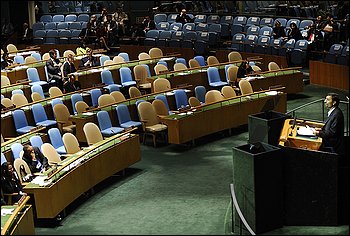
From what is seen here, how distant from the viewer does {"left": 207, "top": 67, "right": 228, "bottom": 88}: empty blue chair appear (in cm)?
1709

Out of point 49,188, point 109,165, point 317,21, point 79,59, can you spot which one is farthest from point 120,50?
point 49,188

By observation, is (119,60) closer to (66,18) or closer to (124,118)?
(124,118)

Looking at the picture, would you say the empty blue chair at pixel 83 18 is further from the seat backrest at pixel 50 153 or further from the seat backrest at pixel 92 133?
the seat backrest at pixel 50 153

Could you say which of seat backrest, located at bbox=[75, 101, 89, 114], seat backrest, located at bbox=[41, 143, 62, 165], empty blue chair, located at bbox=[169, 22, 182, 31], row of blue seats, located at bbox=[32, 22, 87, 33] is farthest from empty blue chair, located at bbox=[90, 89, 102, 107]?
row of blue seats, located at bbox=[32, 22, 87, 33]

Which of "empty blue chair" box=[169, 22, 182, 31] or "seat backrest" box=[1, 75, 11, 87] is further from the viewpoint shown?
"empty blue chair" box=[169, 22, 182, 31]

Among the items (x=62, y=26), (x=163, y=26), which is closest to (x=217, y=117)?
(x=163, y=26)

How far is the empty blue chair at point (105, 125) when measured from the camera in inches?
526

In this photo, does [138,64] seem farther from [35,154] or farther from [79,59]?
[35,154]

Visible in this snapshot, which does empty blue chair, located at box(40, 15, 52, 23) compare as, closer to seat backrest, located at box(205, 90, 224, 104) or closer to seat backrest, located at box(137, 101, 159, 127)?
seat backrest, located at box(205, 90, 224, 104)

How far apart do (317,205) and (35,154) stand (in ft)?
14.7

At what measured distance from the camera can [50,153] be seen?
37.4 ft

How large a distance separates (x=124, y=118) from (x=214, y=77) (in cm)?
393

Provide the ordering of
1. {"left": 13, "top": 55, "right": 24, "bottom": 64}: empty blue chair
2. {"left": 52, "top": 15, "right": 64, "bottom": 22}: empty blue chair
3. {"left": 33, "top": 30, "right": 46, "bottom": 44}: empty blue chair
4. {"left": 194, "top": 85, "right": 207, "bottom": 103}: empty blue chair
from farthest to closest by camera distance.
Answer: {"left": 52, "top": 15, "right": 64, "bottom": 22}: empty blue chair < {"left": 33, "top": 30, "right": 46, "bottom": 44}: empty blue chair < {"left": 13, "top": 55, "right": 24, "bottom": 64}: empty blue chair < {"left": 194, "top": 85, "right": 207, "bottom": 103}: empty blue chair

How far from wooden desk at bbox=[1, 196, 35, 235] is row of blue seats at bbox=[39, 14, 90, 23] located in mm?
16083
